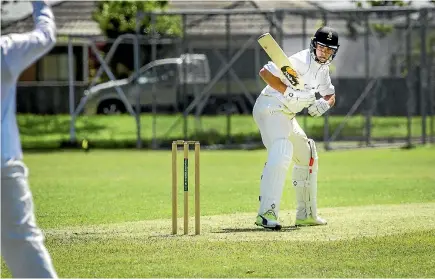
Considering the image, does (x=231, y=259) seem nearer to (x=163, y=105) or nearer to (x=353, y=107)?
(x=353, y=107)

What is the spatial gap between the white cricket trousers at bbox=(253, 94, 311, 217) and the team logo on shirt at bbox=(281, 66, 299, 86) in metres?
0.27

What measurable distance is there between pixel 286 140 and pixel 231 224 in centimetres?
125

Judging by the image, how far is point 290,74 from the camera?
13.6 m

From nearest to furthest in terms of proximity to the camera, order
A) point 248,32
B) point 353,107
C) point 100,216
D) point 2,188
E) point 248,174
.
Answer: point 2,188 < point 100,216 < point 248,174 < point 353,107 < point 248,32

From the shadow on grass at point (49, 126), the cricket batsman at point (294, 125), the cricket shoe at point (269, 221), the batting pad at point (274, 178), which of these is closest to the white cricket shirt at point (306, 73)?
the cricket batsman at point (294, 125)

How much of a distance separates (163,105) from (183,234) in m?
22.0

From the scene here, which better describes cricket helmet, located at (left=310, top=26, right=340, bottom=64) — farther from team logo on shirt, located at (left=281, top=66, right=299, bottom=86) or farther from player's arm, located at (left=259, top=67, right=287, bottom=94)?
player's arm, located at (left=259, top=67, right=287, bottom=94)

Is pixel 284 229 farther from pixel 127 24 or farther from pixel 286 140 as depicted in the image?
pixel 127 24

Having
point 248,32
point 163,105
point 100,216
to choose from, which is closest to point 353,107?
point 248,32

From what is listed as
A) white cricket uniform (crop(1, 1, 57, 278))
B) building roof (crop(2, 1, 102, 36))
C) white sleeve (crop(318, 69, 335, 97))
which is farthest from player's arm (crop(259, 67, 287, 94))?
building roof (crop(2, 1, 102, 36))

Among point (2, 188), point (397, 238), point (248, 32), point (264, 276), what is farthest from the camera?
point (248, 32)

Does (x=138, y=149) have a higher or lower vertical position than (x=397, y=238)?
lower

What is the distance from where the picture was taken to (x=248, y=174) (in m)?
22.7

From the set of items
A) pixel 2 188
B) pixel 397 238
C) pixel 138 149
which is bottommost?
pixel 138 149
